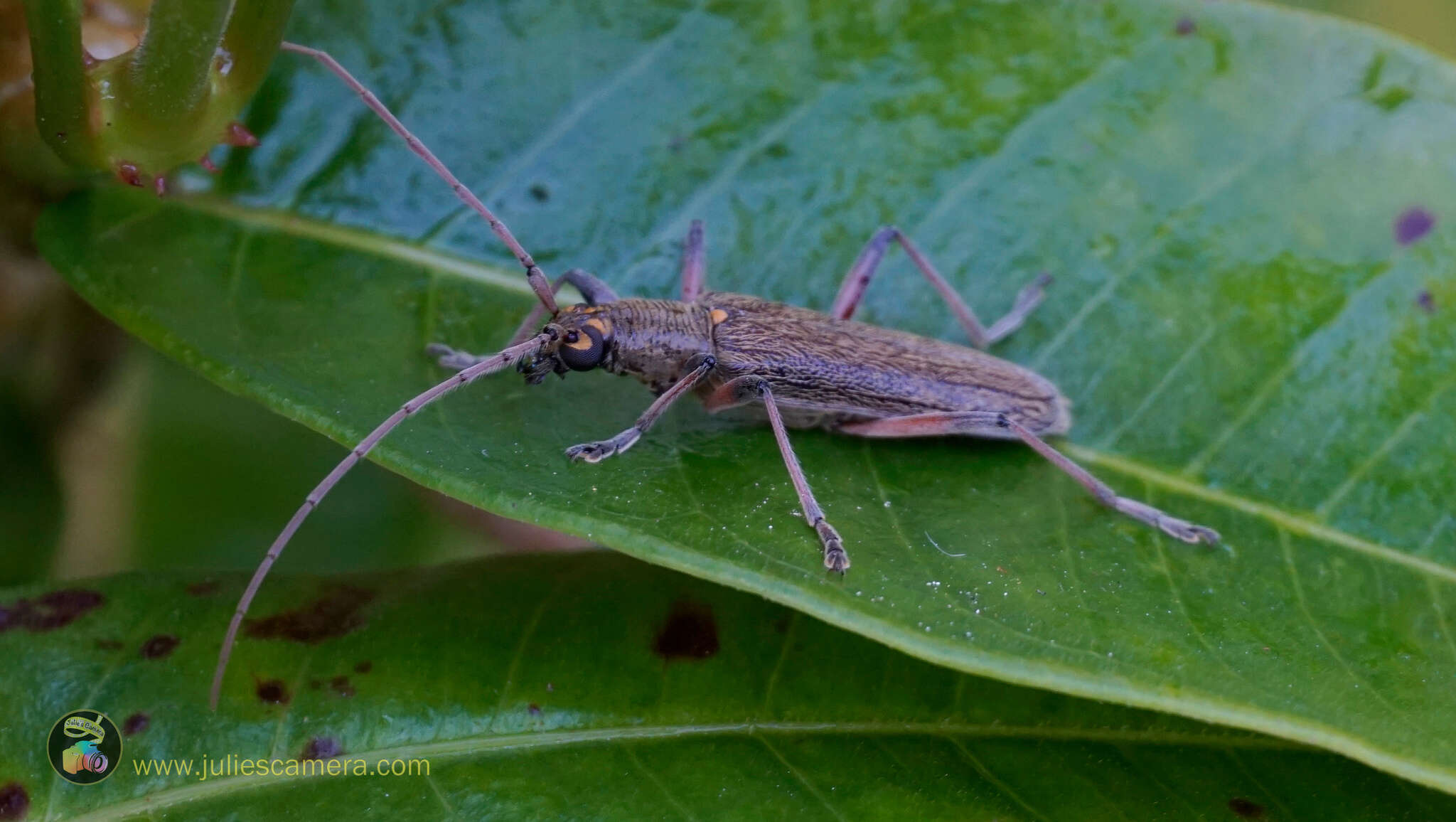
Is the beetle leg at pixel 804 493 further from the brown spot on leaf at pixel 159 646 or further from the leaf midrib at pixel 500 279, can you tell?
the brown spot on leaf at pixel 159 646

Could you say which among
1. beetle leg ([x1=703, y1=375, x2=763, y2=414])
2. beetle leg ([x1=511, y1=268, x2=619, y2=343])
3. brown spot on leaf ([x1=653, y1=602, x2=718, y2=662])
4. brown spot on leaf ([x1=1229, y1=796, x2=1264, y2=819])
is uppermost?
beetle leg ([x1=511, y1=268, x2=619, y2=343])

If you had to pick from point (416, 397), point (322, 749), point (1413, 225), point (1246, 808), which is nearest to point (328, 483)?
point (416, 397)

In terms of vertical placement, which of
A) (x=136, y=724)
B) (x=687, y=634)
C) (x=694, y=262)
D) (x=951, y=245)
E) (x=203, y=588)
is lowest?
(x=136, y=724)

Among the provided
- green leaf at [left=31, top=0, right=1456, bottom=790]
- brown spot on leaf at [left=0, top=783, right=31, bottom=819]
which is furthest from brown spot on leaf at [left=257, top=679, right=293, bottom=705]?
green leaf at [left=31, top=0, right=1456, bottom=790]

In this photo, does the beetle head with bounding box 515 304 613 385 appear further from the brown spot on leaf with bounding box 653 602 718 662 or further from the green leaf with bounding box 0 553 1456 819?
the brown spot on leaf with bounding box 653 602 718 662

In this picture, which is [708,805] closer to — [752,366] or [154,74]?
[752,366]

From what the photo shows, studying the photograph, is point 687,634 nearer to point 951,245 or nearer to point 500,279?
point 500,279
